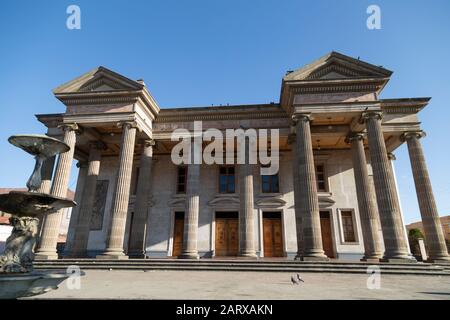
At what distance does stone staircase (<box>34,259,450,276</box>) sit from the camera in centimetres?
1111

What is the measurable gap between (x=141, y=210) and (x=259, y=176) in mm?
8963

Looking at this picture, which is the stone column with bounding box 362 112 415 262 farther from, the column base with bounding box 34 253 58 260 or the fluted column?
the column base with bounding box 34 253 58 260

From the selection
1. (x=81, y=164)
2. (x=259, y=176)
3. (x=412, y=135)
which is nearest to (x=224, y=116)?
(x=259, y=176)

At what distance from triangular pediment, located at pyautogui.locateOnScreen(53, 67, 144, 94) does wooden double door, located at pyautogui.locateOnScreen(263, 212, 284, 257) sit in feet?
43.2

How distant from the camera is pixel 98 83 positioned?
16.4m

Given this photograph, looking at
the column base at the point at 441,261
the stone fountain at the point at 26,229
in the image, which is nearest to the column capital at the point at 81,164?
the stone fountain at the point at 26,229

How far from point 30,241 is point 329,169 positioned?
18.3 m

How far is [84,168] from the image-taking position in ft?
68.5

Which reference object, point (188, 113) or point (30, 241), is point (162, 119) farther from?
point (30, 241)

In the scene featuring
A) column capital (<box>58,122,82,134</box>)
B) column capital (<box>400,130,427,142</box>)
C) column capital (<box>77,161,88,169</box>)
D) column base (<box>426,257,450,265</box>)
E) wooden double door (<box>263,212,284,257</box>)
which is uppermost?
column capital (<box>58,122,82,134</box>)

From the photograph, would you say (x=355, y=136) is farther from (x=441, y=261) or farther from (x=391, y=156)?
(x=441, y=261)

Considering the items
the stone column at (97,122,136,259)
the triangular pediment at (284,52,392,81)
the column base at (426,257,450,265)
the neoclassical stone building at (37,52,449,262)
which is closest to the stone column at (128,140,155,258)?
the neoclassical stone building at (37,52,449,262)

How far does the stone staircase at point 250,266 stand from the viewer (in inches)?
437
